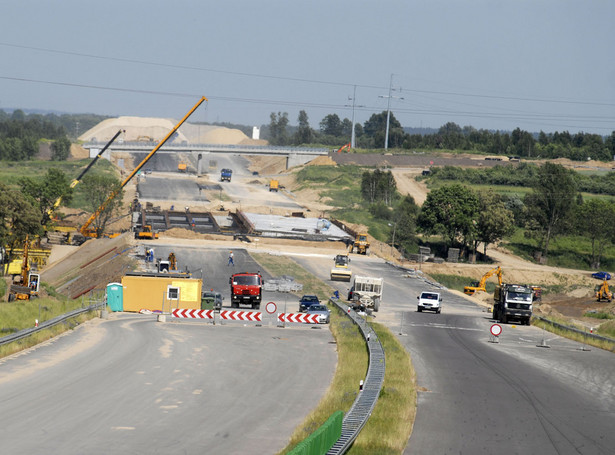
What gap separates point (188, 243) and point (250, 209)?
4346cm

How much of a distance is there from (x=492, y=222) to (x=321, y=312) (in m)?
77.4

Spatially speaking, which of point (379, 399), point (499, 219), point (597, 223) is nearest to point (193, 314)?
point (379, 399)

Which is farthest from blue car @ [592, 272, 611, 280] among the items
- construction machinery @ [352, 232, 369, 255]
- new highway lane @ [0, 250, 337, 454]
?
new highway lane @ [0, 250, 337, 454]

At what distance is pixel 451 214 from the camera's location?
4882 inches

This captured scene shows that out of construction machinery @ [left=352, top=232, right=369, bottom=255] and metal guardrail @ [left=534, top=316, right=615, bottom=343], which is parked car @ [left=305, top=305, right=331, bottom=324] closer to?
metal guardrail @ [left=534, top=316, right=615, bottom=343]

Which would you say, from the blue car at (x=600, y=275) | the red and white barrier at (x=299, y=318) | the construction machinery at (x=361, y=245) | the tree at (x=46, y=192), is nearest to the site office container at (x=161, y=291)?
the red and white barrier at (x=299, y=318)

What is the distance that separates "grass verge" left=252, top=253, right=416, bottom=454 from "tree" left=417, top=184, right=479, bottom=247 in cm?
7920

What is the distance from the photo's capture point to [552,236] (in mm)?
134875

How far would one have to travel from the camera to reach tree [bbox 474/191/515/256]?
122 metres

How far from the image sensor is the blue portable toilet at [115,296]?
5166cm

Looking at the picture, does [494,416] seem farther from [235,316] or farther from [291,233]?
[291,233]

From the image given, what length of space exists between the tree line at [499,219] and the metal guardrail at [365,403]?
8511 cm

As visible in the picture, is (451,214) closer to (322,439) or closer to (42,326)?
(42,326)

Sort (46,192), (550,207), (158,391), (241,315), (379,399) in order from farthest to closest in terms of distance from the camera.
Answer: (550,207)
(46,192)
(241,315)
(158,391)
(379,399)
